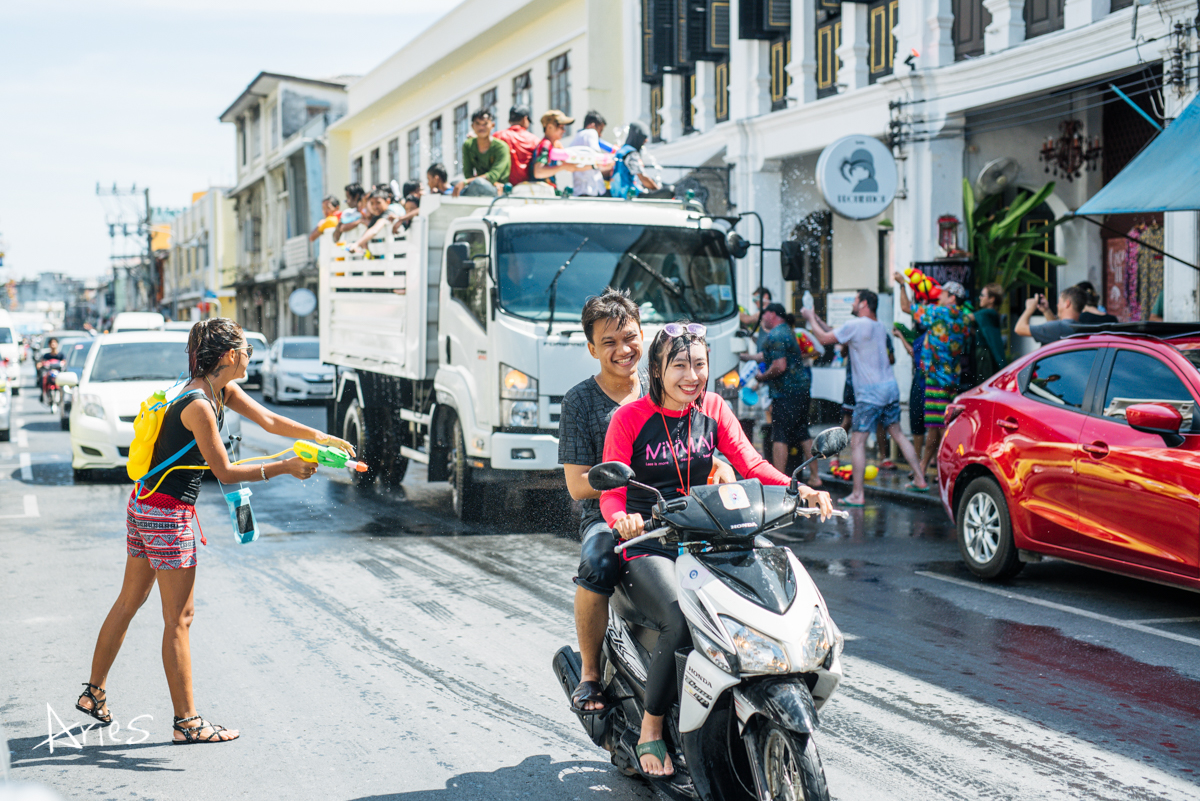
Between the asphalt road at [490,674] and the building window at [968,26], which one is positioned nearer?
the asphalt road at [490,674]

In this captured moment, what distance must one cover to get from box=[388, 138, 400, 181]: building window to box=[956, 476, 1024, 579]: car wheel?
3216cm

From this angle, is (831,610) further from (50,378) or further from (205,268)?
(205,268)

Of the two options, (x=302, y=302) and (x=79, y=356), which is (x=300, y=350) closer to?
(x=79, y=356)

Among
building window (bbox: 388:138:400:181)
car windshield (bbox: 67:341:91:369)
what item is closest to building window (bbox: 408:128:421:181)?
building window (bbox: 388:138:400:181)

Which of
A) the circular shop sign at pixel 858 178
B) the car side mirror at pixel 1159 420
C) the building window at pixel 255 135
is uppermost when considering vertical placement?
the building window at pixel 255 135

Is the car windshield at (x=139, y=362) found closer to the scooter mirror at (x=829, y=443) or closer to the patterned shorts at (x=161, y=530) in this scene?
the patterned shorts at (x=161, y=530)

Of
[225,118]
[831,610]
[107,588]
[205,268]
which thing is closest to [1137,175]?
[831,610]

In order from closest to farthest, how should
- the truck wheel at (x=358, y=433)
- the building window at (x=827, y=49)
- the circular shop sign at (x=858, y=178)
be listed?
the truck wheel at (x=358, y=433)
the circular shop sign at (x=858, y=178)
the building window at (x=827, y=49)

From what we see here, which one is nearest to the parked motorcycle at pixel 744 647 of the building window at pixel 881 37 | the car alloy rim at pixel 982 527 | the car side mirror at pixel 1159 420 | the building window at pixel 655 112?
the car side mirror at pixel 1159 420

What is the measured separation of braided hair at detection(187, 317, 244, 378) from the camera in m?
5.05

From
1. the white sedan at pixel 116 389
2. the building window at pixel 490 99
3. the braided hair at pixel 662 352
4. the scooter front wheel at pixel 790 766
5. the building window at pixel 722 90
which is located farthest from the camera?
the building window at pixel 490 99

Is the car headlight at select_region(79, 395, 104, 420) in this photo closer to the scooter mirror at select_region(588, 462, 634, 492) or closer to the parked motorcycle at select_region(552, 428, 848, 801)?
the parked motorcycle at select_region(552, 428, 848, 801)

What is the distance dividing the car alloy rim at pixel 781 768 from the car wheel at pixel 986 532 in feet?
15.8

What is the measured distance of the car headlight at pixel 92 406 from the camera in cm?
1358
